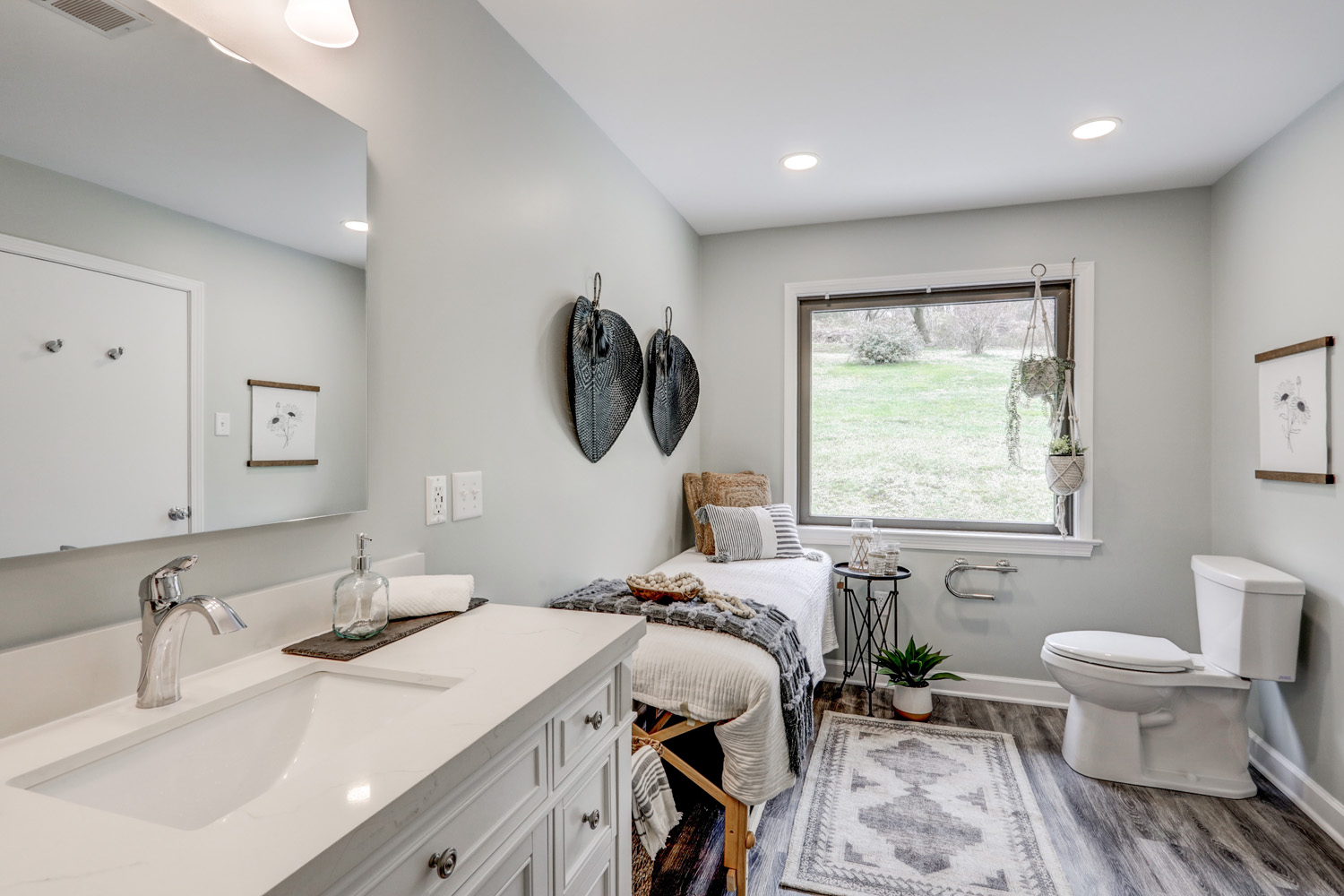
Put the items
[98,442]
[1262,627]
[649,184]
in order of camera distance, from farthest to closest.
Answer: [649,184] < [1262,627] < [98,442]

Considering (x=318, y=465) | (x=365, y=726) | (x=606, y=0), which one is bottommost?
(x=365, y=726)

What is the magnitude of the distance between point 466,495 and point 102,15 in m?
1.10

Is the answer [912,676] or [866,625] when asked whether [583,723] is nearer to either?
[912,676]

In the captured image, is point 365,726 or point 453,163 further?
point 453,163

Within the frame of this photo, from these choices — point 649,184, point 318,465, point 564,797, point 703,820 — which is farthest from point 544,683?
point 649,184

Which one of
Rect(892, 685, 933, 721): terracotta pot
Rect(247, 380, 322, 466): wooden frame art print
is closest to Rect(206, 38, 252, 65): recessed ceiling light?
Rect(247, 380, 322, 466): wooden frame art print

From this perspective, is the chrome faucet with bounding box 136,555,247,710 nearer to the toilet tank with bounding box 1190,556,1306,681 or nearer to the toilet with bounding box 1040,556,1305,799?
the toilet with bounding box 1040,556,1305,799

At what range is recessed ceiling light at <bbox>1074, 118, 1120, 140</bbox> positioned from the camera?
2.45 metres

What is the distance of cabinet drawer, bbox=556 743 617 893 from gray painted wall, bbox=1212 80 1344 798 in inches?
94.9

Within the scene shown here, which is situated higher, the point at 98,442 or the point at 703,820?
the point at 98,442

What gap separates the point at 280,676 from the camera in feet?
3.48

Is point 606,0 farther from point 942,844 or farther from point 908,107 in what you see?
point 942,844

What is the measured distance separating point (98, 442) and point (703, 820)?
76.5 inches

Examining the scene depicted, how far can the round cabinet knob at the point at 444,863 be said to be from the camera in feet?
2.55
